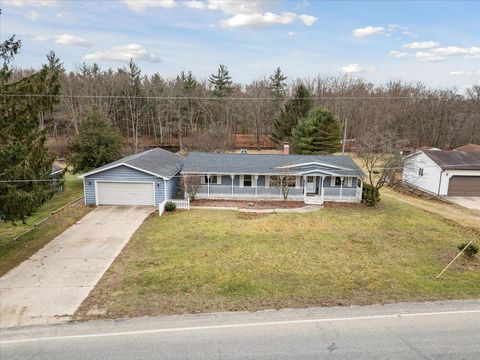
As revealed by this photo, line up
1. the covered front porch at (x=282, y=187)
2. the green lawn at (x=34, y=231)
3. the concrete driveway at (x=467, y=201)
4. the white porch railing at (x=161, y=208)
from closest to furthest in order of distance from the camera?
the green lawn at (x=34, y=231) < the white porch railing at (x=161, y=208) < the covered front porch at (x=282, y=187) < the concrete driveway at (x=467, y=201)

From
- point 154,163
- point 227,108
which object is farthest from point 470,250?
point 227,108

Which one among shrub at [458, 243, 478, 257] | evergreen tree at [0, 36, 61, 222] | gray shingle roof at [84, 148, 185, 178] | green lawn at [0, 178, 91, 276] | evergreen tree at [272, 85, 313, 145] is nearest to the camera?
evergreen tree at [0, 36, 61, 222]

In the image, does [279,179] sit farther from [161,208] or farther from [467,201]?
[467,201]

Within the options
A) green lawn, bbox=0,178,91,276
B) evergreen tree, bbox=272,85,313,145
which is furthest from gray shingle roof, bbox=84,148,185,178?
evergreen tree, bbox=272,85,313,145

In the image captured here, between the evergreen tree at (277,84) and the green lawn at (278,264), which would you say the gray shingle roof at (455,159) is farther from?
the evergreen tree at (277,84)

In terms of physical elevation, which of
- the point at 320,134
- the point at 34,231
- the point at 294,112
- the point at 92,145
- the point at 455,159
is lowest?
the point at 34,231

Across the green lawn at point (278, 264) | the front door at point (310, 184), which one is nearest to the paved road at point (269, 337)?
the green lawn at point (278, 264)

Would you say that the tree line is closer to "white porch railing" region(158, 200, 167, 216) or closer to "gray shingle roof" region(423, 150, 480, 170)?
"gray shingle roof" region(423, 150, 480, 170)
